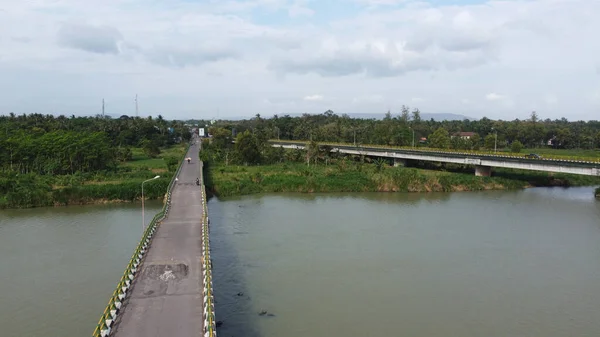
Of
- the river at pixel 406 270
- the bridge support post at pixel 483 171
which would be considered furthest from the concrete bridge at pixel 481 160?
the river at pixel 406 270

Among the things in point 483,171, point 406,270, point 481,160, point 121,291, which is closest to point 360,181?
point 481,160

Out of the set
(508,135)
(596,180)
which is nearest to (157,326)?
(596,180)

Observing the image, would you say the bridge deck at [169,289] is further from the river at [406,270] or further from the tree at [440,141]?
the tree at [440,141]

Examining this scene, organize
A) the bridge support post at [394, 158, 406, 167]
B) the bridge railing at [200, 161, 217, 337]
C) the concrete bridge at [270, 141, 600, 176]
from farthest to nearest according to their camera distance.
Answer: the bridge support post at [394, 158, 406, 167]
the concrete bridge at [270, 141, 600, 176]
the bridge railing at [200, 161, 217, 337]

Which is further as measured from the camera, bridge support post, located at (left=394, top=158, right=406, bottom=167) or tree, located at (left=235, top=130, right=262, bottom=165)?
bridge support post, located at (left=394, top=158, right=406, bottom=167)

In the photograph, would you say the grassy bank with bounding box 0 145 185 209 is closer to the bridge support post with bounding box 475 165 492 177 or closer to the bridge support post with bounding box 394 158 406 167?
the bridge support post with bounding box 394 158 406 167

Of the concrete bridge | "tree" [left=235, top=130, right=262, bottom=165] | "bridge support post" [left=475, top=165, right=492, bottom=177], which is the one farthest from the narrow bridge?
"bridge support post" [left=475, top=165, right=492, bottom=177]
